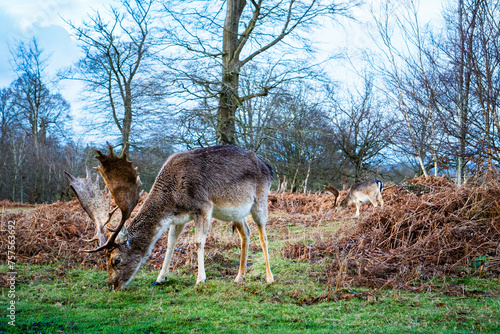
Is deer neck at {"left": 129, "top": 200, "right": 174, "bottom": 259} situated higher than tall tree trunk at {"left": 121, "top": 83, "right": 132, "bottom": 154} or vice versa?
tall tree trunk at {"left": 121, "top": 83, "right": 132, "bottom": 154}

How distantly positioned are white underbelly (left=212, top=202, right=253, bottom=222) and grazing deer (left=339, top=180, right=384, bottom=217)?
10173 millimetres

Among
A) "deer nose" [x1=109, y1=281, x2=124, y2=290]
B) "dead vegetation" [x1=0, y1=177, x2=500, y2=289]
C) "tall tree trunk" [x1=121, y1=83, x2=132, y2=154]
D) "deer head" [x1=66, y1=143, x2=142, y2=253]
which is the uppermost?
"tall tree trunk" [x1=121, y1=83, x2=132, y2=154]

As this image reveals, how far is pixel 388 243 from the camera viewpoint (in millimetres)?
7586

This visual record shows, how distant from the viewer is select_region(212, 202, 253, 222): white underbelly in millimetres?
6578

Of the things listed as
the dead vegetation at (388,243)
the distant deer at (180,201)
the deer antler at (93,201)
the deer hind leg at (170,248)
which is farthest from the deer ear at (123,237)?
the dead vegetation at (388,243)

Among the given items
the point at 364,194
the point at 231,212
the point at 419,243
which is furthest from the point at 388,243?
the point at 364,194

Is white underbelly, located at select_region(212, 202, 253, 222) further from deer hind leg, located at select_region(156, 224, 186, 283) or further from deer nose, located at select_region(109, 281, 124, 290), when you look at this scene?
deer nose, located at select_region(109, 281, 124, 290)

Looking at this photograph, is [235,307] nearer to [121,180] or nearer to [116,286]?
[116,286]

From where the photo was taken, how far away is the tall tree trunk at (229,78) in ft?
55.6

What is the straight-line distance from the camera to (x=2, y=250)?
26.0 feet

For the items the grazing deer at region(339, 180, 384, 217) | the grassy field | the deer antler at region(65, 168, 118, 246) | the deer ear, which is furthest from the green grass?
the grazing deer at region(339, 180, 384, 217)

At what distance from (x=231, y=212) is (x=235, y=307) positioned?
1.92 metres

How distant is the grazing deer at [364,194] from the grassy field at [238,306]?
10.5 m

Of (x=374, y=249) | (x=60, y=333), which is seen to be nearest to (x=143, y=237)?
(x=60, y=333)
